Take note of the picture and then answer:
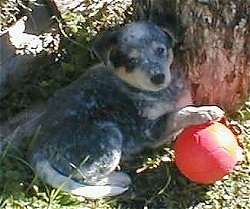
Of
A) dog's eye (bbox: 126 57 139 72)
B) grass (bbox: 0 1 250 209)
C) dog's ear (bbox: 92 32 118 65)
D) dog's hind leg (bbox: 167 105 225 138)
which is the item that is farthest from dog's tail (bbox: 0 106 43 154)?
dog's hind leg (bbox: 167 105 225 138)

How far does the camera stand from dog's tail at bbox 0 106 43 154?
5000 millimetres

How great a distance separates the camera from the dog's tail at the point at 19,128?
5000mm

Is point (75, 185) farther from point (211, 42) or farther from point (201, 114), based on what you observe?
point (211, 42)

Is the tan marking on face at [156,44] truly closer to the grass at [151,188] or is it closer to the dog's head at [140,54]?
the dog's head at [140,54]

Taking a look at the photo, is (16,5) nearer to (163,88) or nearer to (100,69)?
(100,69)

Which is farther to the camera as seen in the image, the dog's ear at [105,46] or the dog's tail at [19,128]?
the dog's tail at [19,128]

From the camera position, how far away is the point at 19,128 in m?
5.14

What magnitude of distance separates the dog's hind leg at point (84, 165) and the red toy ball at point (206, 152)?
395mm

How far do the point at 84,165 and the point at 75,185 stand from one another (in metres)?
0.12

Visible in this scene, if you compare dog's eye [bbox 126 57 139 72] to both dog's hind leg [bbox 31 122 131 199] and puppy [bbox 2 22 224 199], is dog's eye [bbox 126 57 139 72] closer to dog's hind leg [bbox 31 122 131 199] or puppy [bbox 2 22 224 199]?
puppy [bbox 2 22 224 199]

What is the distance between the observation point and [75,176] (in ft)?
15.1

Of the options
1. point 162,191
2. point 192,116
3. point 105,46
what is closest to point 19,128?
point 105,46

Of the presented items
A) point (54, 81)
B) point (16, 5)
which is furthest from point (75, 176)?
point (16, 5)

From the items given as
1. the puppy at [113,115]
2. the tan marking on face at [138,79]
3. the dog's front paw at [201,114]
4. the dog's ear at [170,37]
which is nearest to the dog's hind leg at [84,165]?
the puppy at [113,115]
